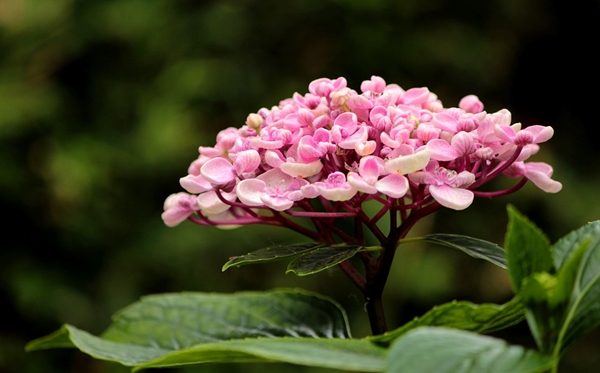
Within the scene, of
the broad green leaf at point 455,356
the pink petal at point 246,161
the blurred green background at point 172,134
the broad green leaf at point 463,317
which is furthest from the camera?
the blurred green background at point 172,134

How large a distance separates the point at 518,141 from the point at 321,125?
0.64 feet

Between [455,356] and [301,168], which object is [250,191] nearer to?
[301,168]

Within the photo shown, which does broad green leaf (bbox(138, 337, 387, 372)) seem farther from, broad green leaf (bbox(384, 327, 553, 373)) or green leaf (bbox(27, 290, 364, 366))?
green leaf (bbox(27, 290, 364, 366))

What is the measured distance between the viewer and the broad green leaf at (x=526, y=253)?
53cm

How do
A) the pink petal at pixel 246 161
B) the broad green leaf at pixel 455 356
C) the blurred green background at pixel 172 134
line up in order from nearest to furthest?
the broad green leaf at pixel 455 356 → the pink petal at pixel 246 161 → the blurred green background at pixel 172 134

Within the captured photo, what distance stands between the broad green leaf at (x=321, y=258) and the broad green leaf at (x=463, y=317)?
9cm

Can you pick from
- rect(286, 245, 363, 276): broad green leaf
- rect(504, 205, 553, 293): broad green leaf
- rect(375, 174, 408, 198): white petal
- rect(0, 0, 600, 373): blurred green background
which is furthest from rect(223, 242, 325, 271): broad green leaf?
rect(0, 0, 600, 373): blurred green background

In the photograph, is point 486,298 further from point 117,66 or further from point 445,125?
point 445,125

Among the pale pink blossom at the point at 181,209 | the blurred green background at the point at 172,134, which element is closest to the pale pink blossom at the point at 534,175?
the pale pink blossom at the point at 181,209

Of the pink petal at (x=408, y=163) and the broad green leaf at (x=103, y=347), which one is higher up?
the pink petal at (x=408, y=163)

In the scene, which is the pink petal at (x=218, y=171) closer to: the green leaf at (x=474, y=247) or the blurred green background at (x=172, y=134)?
the green leaf at (x=474, y=247)

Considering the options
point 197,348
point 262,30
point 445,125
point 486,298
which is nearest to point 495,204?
point 486,298

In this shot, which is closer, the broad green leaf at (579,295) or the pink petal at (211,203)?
the broad green leaf at (579,295)

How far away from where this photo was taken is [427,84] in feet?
7.95
